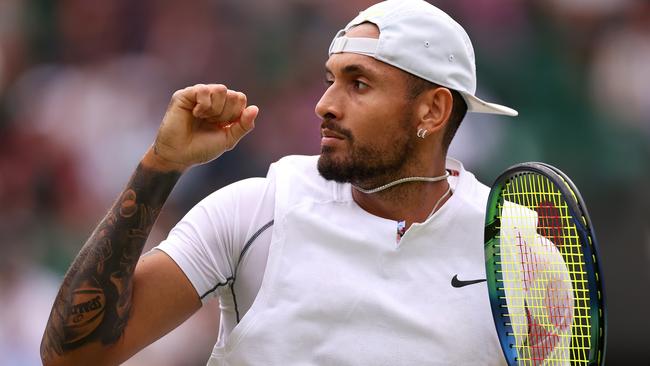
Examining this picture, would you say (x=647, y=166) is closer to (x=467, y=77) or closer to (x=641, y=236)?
(x=641, y=236)

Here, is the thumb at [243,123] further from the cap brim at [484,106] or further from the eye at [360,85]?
the cap brim at [484,106]

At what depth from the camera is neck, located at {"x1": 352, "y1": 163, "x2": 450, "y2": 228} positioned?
3.63m

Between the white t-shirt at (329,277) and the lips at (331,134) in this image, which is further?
the lips at (331,134)

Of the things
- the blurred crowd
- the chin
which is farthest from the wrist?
the blurred crowd

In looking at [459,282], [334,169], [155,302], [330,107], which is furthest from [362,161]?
[155,302]

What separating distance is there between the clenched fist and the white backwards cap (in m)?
0.44

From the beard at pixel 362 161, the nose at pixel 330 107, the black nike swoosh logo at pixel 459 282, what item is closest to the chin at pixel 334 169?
the beard at pixel 362 161

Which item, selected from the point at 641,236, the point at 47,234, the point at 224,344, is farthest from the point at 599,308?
the point at 47,234

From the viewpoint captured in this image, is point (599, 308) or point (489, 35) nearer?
point (599, 308)

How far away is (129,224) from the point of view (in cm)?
328

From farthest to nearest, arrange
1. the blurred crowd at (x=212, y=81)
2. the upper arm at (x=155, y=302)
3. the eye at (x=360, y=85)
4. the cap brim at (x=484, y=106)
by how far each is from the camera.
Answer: the blurred crowd at (x=212, y=81) < the cap brim at (x=484, y=106) < the eye at (x=360, y=85) < the upper arm at (x=155, y=302)

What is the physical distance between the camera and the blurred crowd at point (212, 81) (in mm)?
6957

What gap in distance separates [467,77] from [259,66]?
13.7ft

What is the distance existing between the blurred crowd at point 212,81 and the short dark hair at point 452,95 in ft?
9.74
